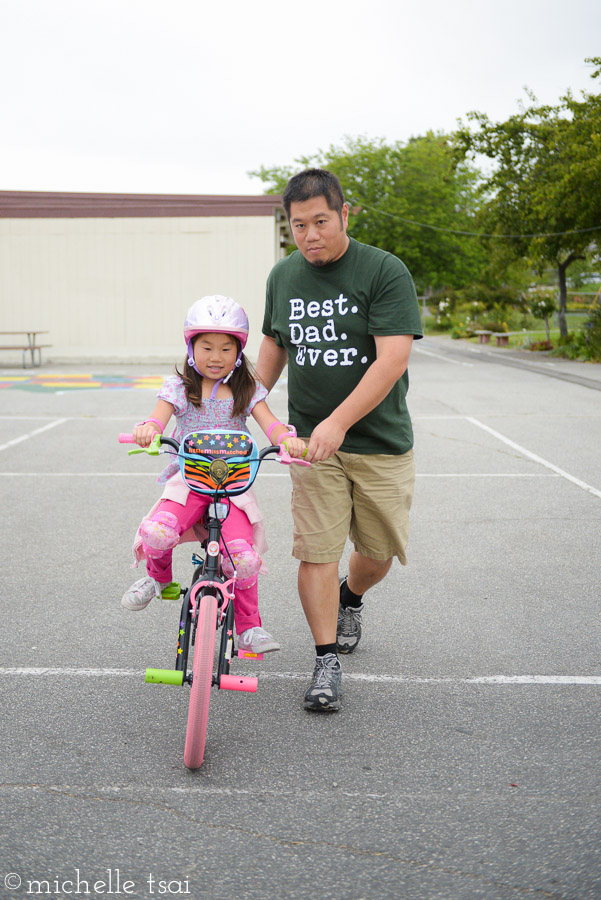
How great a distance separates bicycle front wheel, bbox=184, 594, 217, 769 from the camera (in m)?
3.03

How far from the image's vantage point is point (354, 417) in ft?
11.5

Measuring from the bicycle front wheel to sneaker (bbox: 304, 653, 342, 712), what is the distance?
0.64 m

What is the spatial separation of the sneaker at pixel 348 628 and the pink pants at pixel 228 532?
2.45 ft

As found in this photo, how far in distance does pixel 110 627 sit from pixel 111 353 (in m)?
22.6

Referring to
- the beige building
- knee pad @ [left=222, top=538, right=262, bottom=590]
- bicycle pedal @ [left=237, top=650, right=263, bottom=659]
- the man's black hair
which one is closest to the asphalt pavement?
bicycle pedal @ [left=237, top=650, right=263, bottom=659]

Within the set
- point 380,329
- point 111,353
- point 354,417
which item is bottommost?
point 111,353

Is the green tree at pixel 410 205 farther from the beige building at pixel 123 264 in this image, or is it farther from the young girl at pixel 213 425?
the young girl at pixel 213 425

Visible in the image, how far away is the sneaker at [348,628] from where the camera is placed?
14.1ft

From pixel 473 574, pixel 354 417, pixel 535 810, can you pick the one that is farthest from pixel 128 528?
pixel 535 810

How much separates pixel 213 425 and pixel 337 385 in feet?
1.76

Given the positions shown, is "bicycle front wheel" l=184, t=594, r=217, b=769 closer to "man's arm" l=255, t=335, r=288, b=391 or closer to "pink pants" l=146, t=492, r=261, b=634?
"pink pants" l=146, t=492, r=261, b=634

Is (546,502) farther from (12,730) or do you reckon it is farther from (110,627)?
(12,730)

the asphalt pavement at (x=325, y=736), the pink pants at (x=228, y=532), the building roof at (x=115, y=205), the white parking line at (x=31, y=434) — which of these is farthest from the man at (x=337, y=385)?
the building roof at (x=115, y=205)

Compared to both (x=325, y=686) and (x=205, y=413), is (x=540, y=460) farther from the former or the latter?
(x=205, y=413)
